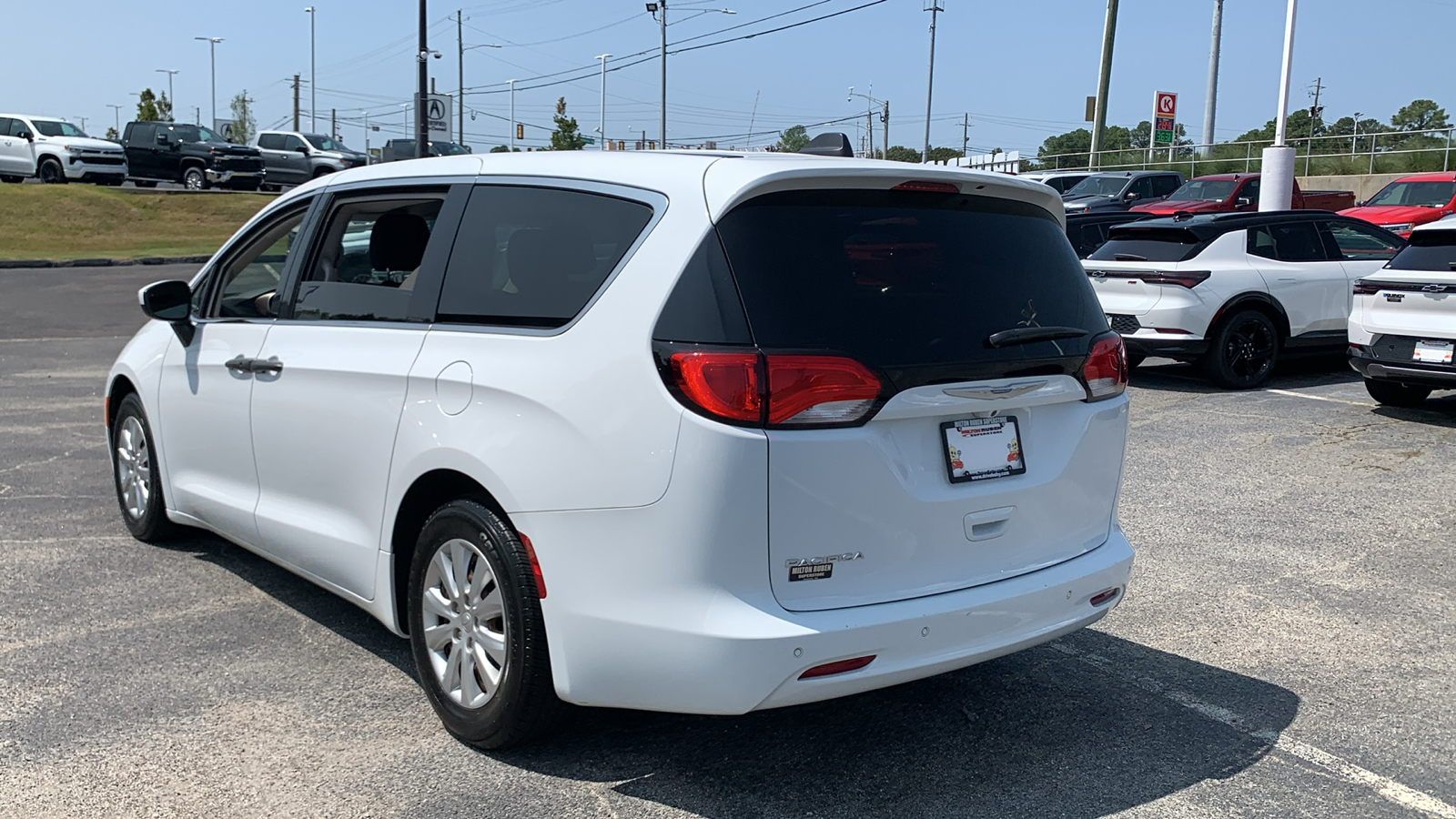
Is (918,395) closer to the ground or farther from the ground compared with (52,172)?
closer to the ground

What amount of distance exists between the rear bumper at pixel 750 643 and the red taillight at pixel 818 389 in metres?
0.48

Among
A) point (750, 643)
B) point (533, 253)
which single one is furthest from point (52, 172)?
point (750, 643)

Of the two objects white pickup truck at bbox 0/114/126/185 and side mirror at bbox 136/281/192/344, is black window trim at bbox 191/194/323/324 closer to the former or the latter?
side mirror at bbox 136/281/192/344

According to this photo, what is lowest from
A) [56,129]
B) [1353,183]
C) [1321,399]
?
[1321,399]

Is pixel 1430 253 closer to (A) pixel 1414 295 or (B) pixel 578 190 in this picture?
(A) pixel 1414 295

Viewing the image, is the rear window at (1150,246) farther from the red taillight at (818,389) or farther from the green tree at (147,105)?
the green tree at (147,105)

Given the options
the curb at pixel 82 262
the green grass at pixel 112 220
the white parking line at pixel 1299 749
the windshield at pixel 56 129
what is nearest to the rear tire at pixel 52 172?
the windshield at pixel 56 129

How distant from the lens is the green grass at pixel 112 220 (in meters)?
26.4

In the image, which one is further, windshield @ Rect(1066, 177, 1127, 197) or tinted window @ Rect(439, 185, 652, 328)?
windshield @ Rect(1066, 177, 1127, 197)

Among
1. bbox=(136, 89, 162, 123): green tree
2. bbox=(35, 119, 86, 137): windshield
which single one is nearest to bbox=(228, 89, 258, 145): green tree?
bbox=(136, 89, 162, 123): green tree

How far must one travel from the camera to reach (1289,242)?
1209cm

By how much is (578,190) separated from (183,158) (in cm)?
3799

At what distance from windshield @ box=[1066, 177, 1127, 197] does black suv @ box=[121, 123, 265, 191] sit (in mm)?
23830

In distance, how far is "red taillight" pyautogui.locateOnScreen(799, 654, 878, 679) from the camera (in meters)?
3.25
